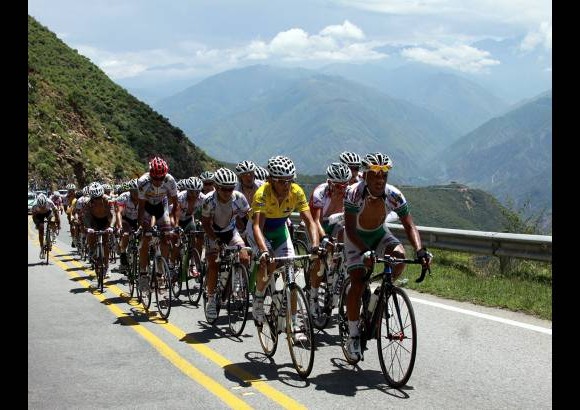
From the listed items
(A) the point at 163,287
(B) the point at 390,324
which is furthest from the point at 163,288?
(B) the point at 390,324

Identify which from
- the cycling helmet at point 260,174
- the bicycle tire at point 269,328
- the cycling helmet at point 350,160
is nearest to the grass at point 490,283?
the cycling helmet at point 350,160

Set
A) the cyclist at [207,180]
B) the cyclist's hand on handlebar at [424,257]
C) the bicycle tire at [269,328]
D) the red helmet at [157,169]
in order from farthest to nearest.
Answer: the cyclist at [207,180], the red helmet at [157,169], the bicycle tire at [269,328], the cyclist's hand on handlebar at [424,257]

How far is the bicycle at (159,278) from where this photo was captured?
930cm

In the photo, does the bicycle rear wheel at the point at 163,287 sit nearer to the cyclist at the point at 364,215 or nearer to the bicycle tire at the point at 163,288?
the bicycle tire at the point at 163,288

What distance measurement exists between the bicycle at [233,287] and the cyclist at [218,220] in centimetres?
8

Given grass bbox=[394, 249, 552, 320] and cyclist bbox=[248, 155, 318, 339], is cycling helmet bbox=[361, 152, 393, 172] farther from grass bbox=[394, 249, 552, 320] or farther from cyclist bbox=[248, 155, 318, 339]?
grass bbox=[394, 249, 552, 320]

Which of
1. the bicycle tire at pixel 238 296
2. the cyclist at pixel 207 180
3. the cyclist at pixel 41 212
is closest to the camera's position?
the bicycle tire at pixel 238 296

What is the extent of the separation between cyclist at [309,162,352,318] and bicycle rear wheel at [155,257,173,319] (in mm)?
2226

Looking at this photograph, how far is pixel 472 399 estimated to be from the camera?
5379 millimetres

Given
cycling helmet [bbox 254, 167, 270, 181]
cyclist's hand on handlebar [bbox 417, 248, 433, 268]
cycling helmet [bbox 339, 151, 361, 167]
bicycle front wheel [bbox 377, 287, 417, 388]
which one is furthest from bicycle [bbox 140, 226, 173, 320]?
cyclist's hand on handlebar [bbox 417, 248, 433, 268]

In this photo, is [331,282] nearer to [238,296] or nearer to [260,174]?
[238,296]

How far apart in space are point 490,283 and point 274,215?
4924 millimetres
